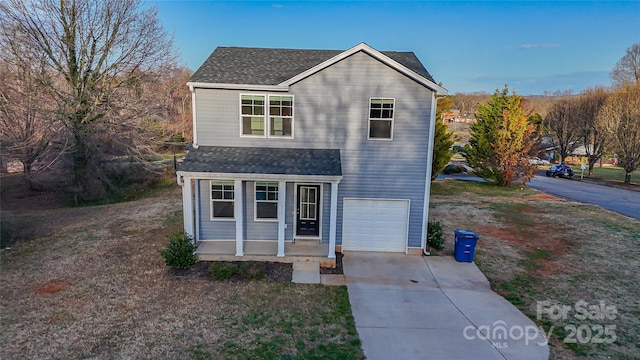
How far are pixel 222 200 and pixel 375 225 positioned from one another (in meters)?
5.22

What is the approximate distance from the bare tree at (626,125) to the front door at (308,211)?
29887mm

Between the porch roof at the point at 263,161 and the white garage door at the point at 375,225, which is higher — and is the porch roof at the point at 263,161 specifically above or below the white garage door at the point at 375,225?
above

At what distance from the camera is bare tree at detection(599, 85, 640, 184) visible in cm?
2712

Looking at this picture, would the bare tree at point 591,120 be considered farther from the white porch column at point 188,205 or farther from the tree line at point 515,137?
the white porch column at point 188,205

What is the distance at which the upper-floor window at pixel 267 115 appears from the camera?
35.9 ft

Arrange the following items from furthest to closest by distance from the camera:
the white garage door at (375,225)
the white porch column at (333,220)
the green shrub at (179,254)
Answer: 1. the white garage door at (375,225)
2. the white porch column at (333,220)
3. the green shrub at (179,254)

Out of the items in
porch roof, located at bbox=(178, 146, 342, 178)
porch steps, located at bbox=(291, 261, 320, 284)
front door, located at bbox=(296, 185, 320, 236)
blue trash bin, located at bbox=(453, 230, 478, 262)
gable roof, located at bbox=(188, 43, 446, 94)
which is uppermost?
gable roof, located at bbox=(188, 43, 446, 94)

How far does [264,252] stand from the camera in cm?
1073

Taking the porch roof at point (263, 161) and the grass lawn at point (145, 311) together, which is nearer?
the grass lawn at point (145, 311)

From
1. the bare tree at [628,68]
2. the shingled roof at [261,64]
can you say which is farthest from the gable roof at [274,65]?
the bare tree at [628,68]

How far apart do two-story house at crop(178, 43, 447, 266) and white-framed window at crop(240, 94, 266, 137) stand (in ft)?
0.11

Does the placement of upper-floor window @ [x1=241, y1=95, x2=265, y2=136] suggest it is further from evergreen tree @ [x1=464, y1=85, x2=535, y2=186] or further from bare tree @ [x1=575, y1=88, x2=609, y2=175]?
bare tree @ [x1=575, y1=88, x2=609, y2=175]

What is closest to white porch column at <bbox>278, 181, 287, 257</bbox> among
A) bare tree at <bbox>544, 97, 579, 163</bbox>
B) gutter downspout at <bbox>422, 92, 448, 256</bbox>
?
gutter downspout at <bbox>422, 92, 448, 256</bbox>

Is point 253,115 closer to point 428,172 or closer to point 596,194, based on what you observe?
point 428,172
